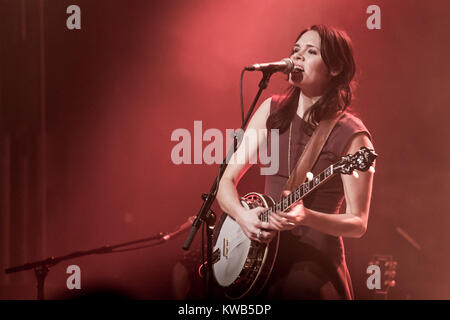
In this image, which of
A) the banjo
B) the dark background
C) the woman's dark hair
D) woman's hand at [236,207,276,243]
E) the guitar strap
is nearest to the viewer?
the banjo

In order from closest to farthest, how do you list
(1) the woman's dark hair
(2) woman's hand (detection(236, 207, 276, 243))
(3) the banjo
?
(3) the banjo, (2) woman's hand (detection(236, 207, 276, 243)), (1) the woman's dark hair

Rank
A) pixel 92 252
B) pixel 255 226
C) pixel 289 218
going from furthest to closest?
pixel 92 252 < pixel 255 226 < pixel 289 218

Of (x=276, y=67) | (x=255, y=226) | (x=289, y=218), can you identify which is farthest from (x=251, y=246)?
(x=276, y=67)

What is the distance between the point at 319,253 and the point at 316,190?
1.10ft

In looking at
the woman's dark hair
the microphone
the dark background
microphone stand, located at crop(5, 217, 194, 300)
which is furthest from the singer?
microphone stand, located at crop(5, 217, 194, 300)

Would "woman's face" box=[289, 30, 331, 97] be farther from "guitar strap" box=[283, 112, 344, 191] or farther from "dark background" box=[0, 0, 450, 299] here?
"dark background" box=[0, 0, 450, 299]

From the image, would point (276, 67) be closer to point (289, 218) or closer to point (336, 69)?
point (336, 69)

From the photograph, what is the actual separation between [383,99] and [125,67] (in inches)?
68.5

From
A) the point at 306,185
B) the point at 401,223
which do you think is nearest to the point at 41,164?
the point at 306,185

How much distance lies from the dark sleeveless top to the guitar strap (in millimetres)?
28

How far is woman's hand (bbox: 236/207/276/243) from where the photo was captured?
263 cm

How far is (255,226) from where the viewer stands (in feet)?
8.75

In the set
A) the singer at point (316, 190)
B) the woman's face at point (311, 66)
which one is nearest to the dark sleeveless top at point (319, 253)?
the singer at point (316, 190)

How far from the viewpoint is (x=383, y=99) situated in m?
3.25
